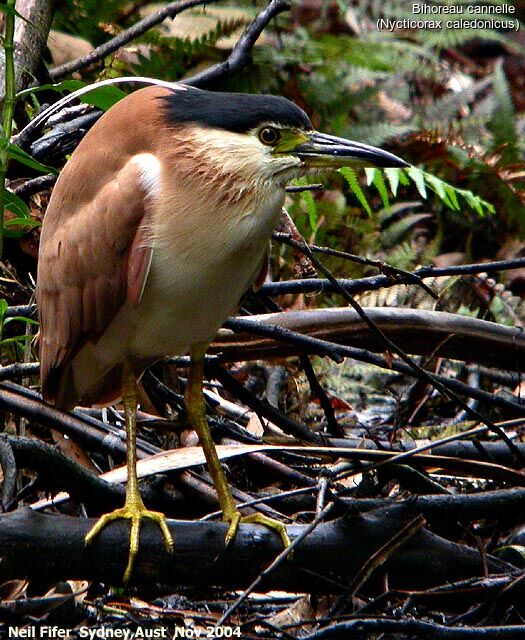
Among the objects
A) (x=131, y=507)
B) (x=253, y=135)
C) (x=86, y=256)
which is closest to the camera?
(x=131, y=507)

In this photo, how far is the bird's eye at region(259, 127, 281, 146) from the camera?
3.42 m

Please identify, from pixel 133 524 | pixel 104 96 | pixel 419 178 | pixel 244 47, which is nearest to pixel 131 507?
pixel 133 524

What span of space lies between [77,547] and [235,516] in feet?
2.25

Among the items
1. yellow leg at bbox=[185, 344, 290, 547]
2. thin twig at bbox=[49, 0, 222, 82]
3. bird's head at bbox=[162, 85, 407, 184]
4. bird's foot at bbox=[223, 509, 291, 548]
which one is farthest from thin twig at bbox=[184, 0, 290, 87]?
bird's foot at bbox=[223, 509, 291, 548]

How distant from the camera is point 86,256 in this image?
3604 millimetres

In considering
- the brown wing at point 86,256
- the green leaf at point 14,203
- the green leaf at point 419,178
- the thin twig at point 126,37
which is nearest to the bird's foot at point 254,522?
the brown wing at point 86,256

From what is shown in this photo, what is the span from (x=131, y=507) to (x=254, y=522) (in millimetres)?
412

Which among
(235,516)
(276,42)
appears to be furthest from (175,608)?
(276,42)

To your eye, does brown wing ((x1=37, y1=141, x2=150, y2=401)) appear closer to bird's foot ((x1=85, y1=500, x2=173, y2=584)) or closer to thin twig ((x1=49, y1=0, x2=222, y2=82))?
bird's foot ((x1=85, y1=500, x2=173, y2=584))

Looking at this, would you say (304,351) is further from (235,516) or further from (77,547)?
(77,547)

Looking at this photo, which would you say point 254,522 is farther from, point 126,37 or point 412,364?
point 126,37

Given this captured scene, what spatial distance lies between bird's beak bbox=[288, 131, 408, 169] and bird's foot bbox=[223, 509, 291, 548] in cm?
123

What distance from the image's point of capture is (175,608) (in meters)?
3.44

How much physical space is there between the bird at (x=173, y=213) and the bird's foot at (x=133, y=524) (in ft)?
0.04
